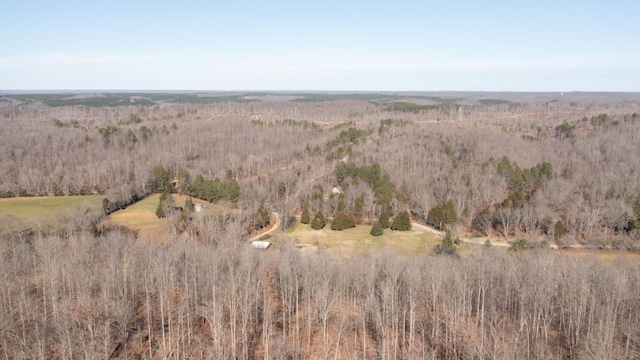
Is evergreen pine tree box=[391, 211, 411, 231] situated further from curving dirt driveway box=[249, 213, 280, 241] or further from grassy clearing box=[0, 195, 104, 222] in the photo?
grassy clearing box=[0, 195, 104, 222]

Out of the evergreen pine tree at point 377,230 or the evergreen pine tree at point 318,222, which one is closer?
the evergreen pine tree at point 377,230

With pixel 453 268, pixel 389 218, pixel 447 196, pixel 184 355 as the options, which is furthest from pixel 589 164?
pixel 184 355

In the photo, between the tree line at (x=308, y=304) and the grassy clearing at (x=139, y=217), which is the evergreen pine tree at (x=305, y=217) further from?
the tree line at (x=308, y=304)

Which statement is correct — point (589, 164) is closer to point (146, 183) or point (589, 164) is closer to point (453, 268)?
point (453, 268)

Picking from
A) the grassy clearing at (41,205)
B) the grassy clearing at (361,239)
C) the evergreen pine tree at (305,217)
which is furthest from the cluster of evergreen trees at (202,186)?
the grassy clearing at (361,239)

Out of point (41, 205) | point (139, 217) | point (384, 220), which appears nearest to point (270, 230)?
point (384, 220)

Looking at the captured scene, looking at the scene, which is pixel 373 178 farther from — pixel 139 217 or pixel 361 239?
pixel 139 217
